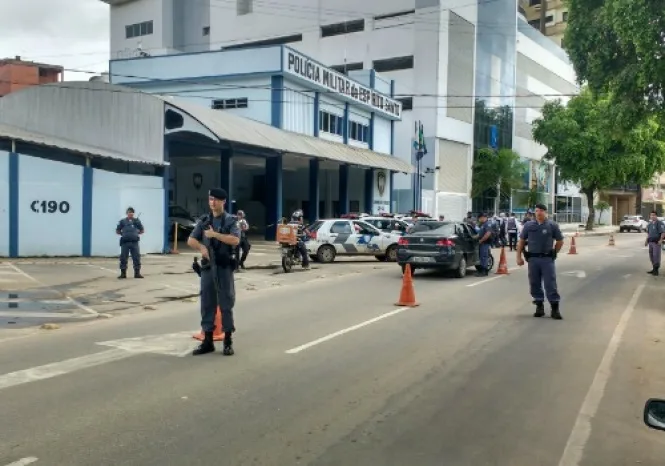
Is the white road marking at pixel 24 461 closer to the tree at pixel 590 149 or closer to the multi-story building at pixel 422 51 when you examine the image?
the multi-story building at pixel 422 51

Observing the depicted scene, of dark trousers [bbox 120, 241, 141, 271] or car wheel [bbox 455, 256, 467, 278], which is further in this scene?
car wheel [bbox 455, 256, 467, 278]

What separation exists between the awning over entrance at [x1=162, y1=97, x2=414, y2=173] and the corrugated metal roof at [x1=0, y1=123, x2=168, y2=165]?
2.93 m

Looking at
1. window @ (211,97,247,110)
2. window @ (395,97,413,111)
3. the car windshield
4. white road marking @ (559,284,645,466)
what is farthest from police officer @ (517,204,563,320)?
window @ (395,97,413,111)

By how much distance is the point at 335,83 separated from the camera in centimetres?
3684

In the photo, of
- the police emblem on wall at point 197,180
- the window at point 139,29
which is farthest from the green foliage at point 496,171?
the window at point 139,29

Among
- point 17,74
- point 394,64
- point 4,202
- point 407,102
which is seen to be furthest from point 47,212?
point 17,74

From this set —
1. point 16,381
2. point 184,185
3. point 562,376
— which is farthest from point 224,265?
point 184,185

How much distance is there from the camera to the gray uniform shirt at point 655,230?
18.5 metres

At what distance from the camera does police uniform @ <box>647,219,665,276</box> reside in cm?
1859

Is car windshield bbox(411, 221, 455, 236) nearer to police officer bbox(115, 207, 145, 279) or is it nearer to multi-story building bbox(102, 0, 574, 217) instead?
police officer bbox(115, 207, 145, 279)

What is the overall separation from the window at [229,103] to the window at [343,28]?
26120 millimetres

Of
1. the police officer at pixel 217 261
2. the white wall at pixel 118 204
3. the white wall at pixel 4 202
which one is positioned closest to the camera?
the police officer at pixel 217 261

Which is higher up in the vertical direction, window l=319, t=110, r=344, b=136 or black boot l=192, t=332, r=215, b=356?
window l=319, t=110, r=344, b=136

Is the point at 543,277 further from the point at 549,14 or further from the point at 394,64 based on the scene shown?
the point at 549,14
